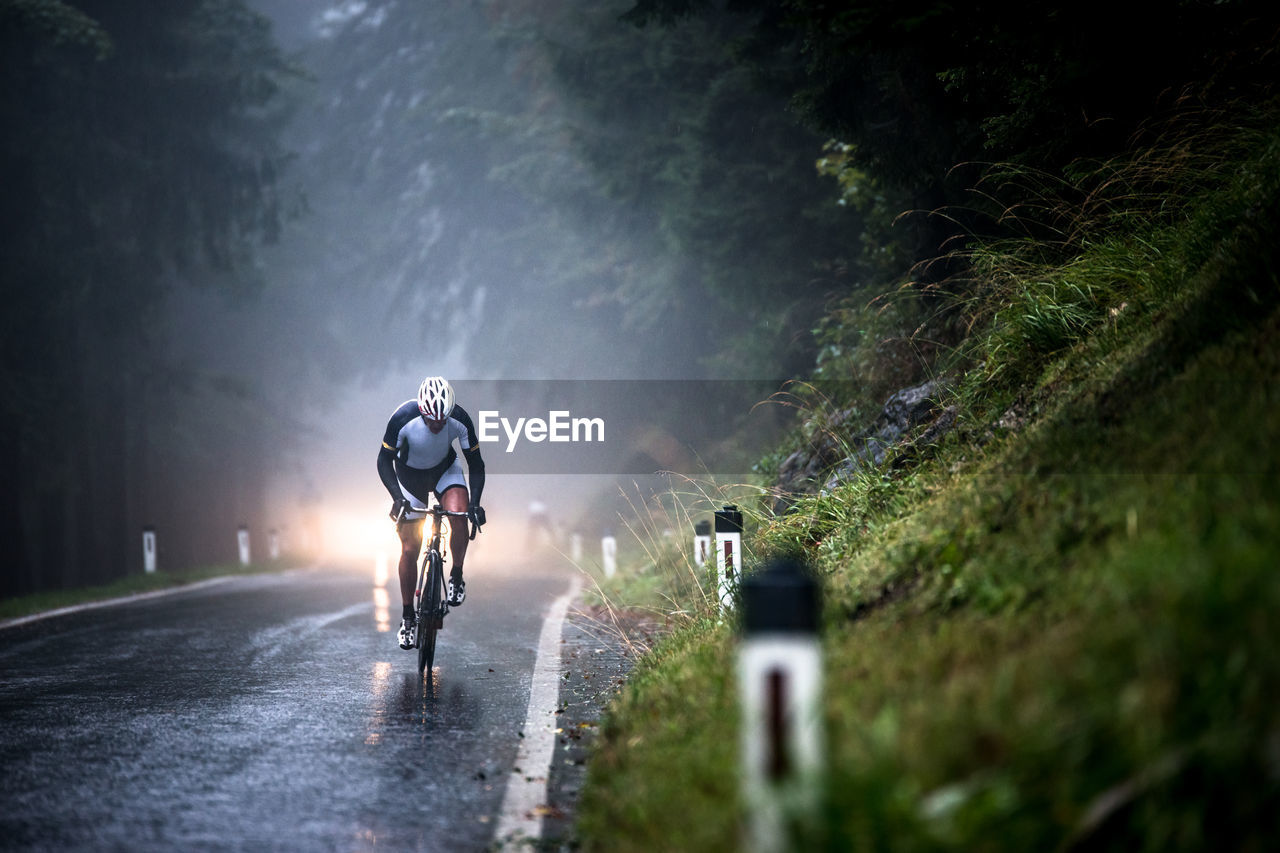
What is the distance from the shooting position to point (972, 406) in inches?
296

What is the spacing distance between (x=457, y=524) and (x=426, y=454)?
0.68 meters

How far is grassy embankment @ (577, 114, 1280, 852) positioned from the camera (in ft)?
9.14

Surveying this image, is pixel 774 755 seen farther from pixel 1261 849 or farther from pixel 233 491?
pixel 233 491

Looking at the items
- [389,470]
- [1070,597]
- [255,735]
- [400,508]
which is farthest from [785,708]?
[389,470]

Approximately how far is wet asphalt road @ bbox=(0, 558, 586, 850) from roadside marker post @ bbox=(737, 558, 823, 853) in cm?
174

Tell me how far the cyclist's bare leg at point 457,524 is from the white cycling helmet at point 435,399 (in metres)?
0.59

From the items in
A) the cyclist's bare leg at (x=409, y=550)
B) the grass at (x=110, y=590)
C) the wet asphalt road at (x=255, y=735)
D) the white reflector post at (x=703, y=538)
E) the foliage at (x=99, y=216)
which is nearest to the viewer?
the wet asphalt road at (x=255, y=735)

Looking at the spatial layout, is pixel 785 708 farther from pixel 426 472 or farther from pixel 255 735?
pixel 426 472

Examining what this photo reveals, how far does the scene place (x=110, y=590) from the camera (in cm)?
1563

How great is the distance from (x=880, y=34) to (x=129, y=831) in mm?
5162

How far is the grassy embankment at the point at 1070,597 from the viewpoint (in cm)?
279

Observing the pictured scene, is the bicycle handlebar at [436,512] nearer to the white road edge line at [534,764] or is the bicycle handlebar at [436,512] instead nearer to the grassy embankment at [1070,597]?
the white road edge line at [534,764]

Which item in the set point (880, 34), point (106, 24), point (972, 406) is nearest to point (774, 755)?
point (880, 34)

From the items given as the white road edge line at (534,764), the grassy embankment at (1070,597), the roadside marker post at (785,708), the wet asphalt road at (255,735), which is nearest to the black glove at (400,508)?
the wet asphalt road at (255,735)
